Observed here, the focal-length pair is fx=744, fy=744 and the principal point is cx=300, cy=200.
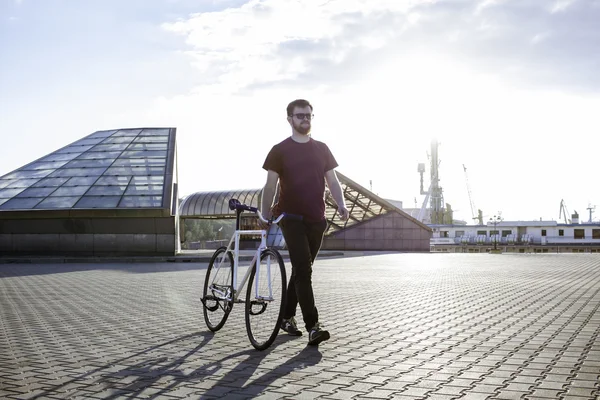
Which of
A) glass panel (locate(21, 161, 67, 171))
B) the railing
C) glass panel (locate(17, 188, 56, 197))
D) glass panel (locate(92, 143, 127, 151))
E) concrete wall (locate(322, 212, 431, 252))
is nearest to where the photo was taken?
glass panel (locate(17, 188, 56, 197))

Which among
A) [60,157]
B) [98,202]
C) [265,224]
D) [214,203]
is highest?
[214,203]

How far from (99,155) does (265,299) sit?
26782mm

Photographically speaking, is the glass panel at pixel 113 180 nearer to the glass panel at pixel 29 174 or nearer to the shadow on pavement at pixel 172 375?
the glass panel at pixel 29 174

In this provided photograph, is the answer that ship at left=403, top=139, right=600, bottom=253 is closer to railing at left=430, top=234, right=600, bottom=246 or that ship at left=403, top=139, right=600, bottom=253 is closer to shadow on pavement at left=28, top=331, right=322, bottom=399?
railing at left=430, top=234, right=600, bottom=246

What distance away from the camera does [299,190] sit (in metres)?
6.62

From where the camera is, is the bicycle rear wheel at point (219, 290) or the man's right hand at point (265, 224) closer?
the man's right hand at point (265, 224)

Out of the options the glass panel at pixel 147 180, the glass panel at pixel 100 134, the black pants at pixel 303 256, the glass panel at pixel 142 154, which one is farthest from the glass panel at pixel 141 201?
the black pants at pixel 303 256

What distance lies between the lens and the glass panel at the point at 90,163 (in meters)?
30.0

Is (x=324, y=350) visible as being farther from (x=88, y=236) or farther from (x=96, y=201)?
(x=88, y=236)

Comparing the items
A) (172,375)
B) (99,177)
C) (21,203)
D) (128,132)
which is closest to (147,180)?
(99,177)

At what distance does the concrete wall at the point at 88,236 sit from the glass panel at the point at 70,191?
3.99 feet

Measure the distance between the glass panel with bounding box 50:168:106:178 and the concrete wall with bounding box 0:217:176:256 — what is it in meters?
3.31

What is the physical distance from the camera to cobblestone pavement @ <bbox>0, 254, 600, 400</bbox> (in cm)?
455

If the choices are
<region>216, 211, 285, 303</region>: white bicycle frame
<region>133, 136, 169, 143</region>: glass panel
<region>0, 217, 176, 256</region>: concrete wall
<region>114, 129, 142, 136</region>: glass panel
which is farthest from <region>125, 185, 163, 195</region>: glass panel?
<region>216, 211, 285, 303</region>: white bicycle frame
